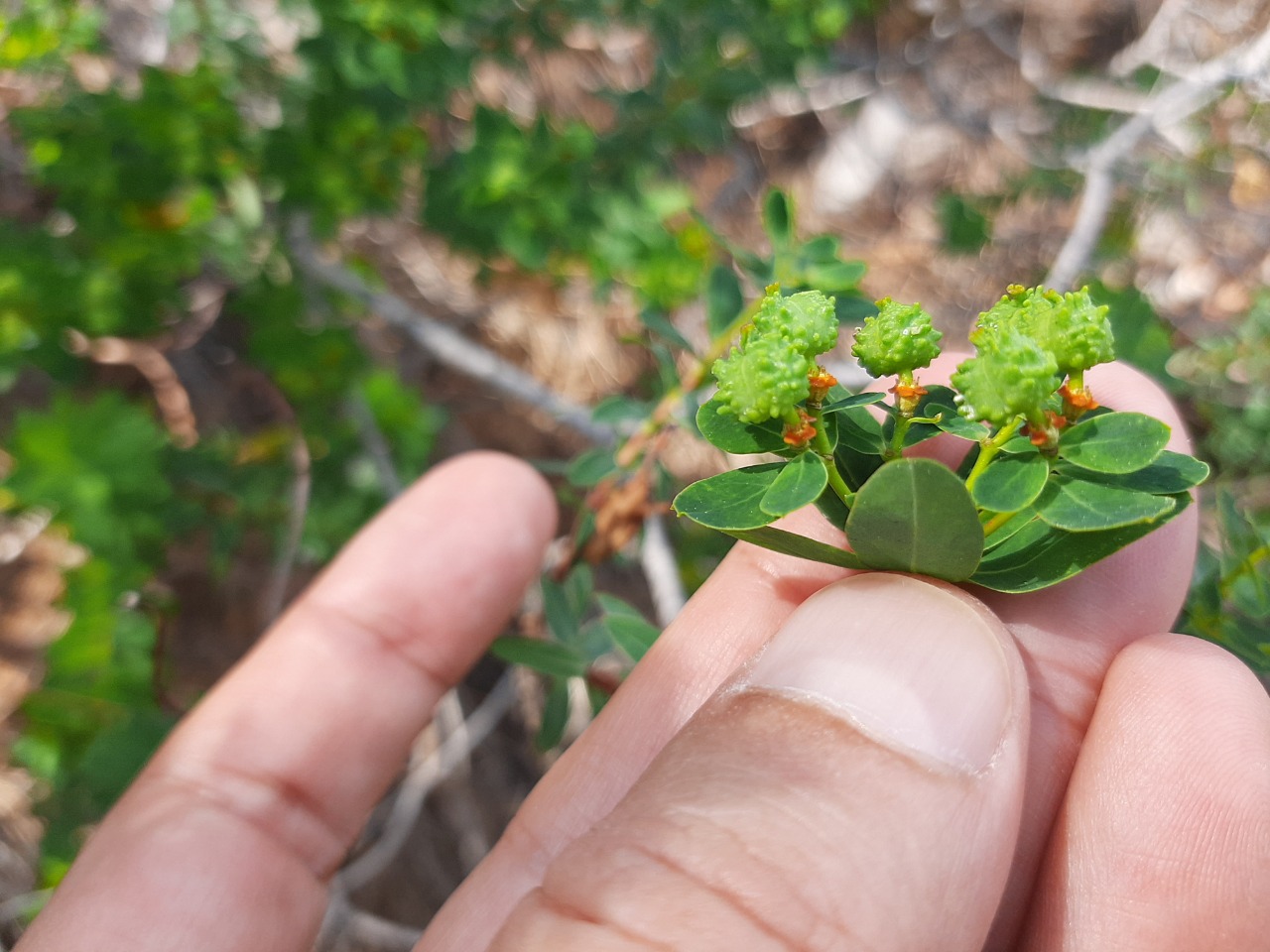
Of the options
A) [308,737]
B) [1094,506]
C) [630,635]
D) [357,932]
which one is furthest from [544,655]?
[357,932]

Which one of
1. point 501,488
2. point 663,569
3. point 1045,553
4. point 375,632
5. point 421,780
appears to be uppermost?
point 1045,553

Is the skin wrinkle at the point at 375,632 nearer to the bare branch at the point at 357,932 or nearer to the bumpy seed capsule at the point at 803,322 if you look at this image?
the bare branch at the point at 357,932

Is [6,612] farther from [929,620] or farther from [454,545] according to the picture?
[929,620]

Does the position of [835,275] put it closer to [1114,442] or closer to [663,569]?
[1114,442]

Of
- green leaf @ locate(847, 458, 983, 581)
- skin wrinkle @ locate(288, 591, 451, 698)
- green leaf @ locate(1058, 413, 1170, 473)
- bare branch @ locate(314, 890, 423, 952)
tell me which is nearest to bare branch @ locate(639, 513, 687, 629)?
skin wrinkle @ locate(288, 591, 451, 698)

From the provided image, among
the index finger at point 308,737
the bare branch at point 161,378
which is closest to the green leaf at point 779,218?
the index finger at point 308,737
